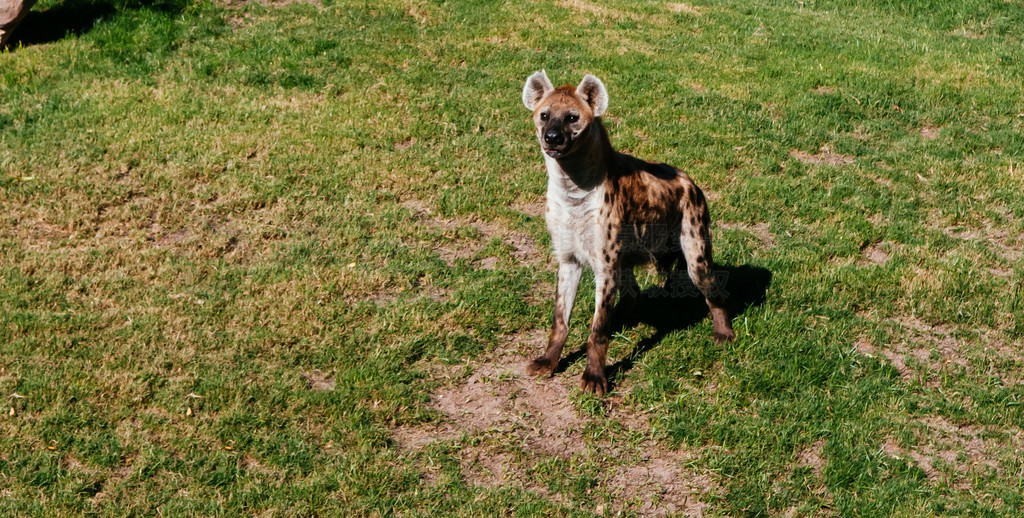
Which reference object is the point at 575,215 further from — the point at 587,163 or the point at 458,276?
the point at 458,276

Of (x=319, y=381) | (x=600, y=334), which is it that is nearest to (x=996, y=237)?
(x=600, y=334)

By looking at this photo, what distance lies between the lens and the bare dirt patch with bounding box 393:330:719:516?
5012mm

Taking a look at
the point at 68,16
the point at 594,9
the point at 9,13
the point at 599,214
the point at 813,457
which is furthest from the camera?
the point at 594,9

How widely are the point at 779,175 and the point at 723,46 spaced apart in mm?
3565

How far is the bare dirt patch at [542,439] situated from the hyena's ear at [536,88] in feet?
5.89

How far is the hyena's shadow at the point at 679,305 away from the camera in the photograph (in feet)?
20.8

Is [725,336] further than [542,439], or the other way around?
[725,336]

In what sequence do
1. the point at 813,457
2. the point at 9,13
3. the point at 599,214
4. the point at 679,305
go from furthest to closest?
the point at 9,13 < the point at 679,305 < the point at 599,214 < the point at 813,457

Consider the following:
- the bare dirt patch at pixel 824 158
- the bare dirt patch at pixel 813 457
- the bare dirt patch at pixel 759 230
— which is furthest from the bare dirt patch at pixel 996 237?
the bare dirt patch at pixel 813 457

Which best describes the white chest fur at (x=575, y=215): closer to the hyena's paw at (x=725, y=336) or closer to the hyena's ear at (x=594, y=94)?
the hyena's ear at (x=594, y=94)

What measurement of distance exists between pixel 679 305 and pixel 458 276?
173 centimetres

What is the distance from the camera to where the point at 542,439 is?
539cm

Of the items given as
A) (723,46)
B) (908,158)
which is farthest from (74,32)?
(908,158)

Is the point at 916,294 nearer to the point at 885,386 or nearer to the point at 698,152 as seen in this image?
the point at 885,386
